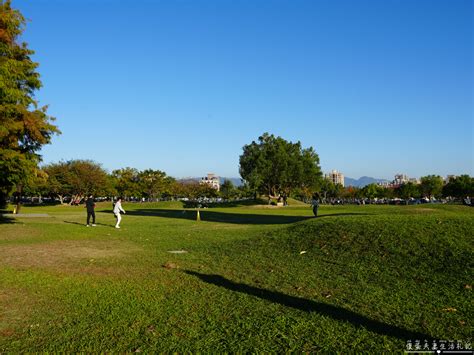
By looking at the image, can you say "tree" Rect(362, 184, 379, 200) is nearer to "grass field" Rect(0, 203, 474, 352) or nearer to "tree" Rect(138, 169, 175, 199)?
"tree" Rect(138, 169, 175, 199)

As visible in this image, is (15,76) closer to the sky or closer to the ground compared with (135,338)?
closer to the sky

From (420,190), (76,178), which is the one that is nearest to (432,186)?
(420,190)

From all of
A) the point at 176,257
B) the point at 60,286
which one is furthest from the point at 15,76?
the point at 60,286

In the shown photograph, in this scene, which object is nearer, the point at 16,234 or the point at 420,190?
the point at 16,234

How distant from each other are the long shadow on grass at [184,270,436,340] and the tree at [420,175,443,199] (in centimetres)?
11985

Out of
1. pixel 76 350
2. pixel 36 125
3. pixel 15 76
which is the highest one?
pixel 15 76

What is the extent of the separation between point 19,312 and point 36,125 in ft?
47.0

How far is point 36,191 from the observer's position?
7650cm

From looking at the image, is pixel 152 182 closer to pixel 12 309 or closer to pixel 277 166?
pixel 277 166

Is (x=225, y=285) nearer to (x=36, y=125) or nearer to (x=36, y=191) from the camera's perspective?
(x=36, y=125)

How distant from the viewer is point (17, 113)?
17.6 meters

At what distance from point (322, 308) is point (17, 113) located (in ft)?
55.0

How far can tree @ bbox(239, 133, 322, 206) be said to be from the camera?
65938mm

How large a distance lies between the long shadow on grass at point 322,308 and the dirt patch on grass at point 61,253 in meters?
4.35
